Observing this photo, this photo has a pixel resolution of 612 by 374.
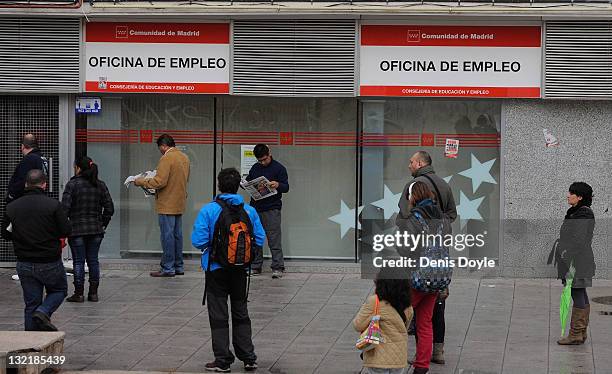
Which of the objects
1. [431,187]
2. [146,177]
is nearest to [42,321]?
[431,187]

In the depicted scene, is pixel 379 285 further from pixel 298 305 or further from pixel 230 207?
pixel 298 305

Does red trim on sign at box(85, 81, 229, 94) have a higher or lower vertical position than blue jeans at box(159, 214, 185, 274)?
higher

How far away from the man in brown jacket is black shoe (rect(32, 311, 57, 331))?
4424mm

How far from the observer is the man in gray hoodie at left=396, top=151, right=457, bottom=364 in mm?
9383

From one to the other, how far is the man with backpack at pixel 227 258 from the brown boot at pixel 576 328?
304 cm

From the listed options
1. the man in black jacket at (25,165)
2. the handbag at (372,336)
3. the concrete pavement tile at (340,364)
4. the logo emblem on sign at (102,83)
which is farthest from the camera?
the logo emblem on sign at (102,83)

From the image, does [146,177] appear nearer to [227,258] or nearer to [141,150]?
[141,150]

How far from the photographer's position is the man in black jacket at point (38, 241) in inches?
370

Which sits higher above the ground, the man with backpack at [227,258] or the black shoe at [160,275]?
the man with backpack at [227,258]

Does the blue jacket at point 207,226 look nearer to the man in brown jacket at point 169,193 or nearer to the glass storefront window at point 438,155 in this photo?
the man in brown jacket at point 169,193

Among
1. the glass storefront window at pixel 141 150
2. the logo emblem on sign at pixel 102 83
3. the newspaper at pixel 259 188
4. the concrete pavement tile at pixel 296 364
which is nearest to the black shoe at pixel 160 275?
the glass storefront window at pixel 141 150

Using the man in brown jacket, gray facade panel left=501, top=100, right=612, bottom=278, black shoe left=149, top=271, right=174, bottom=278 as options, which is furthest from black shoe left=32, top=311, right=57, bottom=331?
gray facade panel left=501, top=100, right=612, bottom=278

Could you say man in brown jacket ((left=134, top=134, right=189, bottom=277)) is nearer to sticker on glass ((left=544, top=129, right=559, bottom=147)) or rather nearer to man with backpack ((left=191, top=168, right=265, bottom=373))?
sticker on glass ((left=544, top=129, right=559, bottom=147))

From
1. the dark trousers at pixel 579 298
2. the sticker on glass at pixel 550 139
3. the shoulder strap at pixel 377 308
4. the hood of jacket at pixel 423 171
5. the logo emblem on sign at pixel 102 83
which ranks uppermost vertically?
the logo emblem on sign at pixel 102 83
